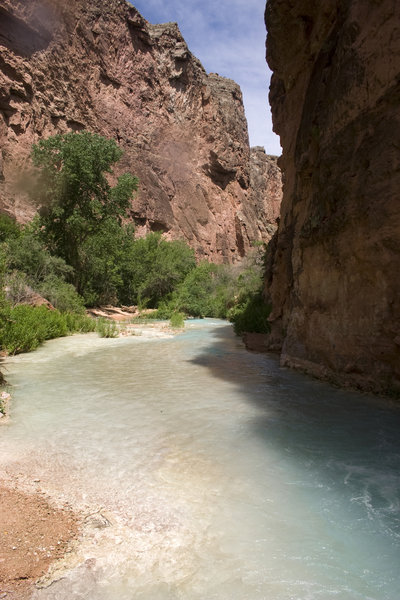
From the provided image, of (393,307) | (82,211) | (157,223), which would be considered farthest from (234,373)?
(157,223)

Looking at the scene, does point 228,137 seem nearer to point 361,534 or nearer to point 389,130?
point 389,130

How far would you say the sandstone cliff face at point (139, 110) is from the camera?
90.0 feet

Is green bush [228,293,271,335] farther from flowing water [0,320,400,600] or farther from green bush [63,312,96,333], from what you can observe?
flowing water [0,320,400,600]

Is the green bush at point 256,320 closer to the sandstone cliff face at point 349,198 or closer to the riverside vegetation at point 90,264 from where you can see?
the riverside vegetation at point 90,264

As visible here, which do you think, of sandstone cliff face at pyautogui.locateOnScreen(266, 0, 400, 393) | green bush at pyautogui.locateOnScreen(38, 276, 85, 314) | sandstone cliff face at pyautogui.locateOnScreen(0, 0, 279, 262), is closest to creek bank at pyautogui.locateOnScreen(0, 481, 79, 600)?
sandstone cliff face at pyautogui.locateOnScreen(266, 0, 400, 393)

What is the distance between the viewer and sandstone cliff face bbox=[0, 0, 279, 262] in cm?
2742

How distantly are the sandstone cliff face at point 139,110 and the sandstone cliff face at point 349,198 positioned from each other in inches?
901

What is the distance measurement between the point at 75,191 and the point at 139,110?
20.8m

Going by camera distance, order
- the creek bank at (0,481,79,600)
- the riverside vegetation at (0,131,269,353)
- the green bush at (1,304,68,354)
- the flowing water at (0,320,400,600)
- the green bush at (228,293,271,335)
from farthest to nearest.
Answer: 1. the riverside vegetation at (0,131,269,353)
2. the green bush at (228,293,271,335)
3. the green bush at (1,304,68,354)
4. the flowing water at (0,320,400,600)
5. the creek bank at (0,481,79,600)

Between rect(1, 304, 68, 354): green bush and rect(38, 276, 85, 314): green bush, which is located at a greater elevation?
rect(38, 276, 85, 314): green bush

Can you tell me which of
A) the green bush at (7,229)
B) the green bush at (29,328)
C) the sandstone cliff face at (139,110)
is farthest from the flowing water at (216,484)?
the sandstone cliff face at (139,110)

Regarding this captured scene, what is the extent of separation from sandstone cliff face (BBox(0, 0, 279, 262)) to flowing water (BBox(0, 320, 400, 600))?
24510 millimetres

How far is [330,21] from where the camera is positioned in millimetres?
7602

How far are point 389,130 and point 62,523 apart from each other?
18.5 ft
